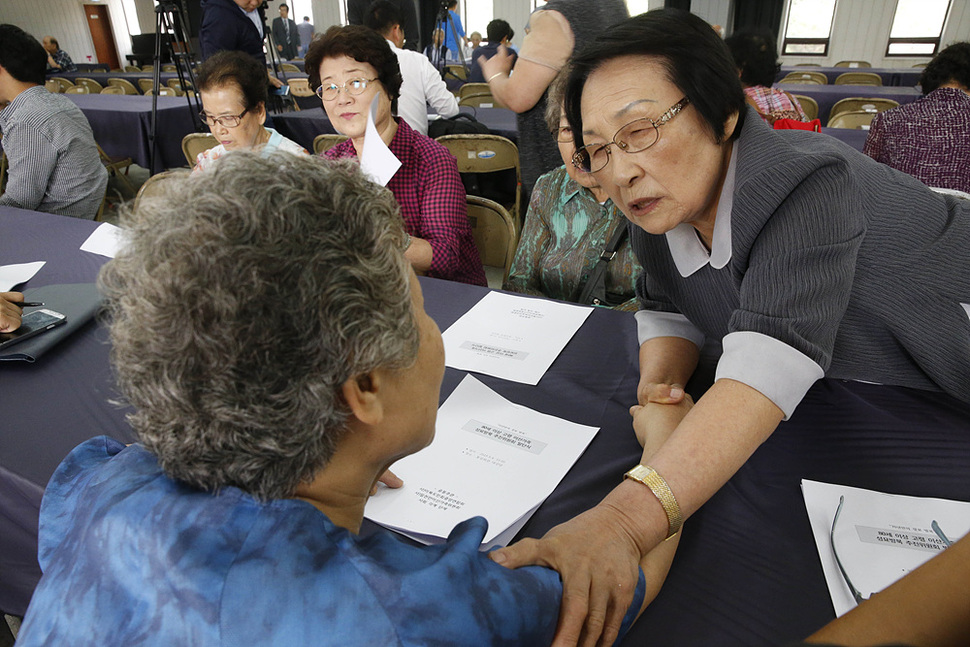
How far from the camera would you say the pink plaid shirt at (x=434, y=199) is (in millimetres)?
1989

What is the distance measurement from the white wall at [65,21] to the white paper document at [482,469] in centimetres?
1776

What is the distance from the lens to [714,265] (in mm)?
1065

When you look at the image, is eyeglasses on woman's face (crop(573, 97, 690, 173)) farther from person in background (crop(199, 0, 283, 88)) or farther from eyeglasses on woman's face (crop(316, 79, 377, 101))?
person in background (crop(199, 0, 283, 88))

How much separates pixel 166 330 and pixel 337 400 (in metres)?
0.17

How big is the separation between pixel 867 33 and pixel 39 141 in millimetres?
12991

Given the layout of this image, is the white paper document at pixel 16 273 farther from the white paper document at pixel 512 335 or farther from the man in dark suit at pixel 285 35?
the man in dark suit at pixel 285 35

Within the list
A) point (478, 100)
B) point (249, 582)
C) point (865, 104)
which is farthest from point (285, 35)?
point (249, 582)

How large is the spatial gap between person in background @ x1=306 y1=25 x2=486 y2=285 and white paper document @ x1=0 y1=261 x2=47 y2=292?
3.20ft

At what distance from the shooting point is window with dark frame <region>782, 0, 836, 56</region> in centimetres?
1073

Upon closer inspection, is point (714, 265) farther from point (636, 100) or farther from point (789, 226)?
point (636, 100)

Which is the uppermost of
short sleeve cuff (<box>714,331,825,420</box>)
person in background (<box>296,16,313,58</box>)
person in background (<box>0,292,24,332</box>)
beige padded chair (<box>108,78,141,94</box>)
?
person in background (<box>296,16,313,58</box>)

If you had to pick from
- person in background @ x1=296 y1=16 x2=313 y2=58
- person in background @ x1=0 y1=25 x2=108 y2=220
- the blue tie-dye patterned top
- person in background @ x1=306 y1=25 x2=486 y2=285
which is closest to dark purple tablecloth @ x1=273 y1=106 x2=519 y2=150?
person in background @ x1=0 y1=25 x2=108 y2=220

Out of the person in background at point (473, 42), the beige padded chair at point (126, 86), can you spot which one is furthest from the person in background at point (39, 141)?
the person in background at point (473, 42)

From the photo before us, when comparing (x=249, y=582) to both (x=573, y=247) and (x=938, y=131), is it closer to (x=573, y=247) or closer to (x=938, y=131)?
(x=573, y=247)
